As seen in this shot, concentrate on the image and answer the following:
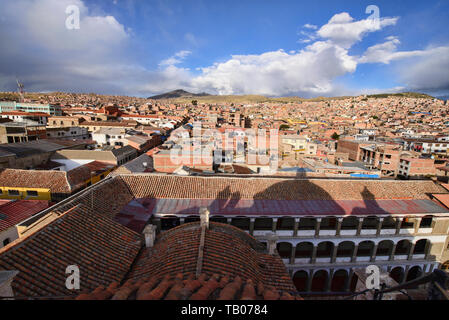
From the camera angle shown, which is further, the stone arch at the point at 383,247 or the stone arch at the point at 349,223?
the stone arch at the point at 383,247

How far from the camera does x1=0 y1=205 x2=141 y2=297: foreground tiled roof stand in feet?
20.5

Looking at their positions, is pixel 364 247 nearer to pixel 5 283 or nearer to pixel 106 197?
pixel 106 197

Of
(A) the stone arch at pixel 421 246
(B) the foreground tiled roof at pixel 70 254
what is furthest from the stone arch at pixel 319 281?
(B) the foreground tiled roof at pixel 70 254

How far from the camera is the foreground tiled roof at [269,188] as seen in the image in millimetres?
15477

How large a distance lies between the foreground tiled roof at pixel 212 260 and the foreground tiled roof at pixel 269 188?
6.18m

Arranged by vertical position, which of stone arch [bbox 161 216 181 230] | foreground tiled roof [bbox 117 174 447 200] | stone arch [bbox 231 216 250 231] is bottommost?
stone arch [bbox 231 216 250 231]

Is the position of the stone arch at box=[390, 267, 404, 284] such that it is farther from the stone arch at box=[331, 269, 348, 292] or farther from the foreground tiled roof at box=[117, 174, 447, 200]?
the foreground tiled roof at box=[117, 174, 447, 200]

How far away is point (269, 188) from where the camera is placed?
16359 mm

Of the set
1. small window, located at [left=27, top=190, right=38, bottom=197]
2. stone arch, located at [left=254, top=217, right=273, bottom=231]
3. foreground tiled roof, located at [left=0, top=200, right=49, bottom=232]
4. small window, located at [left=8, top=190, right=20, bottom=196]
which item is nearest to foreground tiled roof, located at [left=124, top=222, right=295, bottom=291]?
stone arch, located at [left=254, top=217, right=273, bottom=231]

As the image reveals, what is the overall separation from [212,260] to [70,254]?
4.80 m

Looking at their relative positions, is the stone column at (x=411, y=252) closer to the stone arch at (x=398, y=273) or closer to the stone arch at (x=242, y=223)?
the stone arch at (x=398, y=273)

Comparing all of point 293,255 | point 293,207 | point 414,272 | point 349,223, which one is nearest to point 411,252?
point 414,272

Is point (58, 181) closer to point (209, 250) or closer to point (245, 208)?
point (245, 208)

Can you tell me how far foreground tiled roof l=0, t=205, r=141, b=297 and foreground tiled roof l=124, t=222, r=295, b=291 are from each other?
→ 0.77 meters
